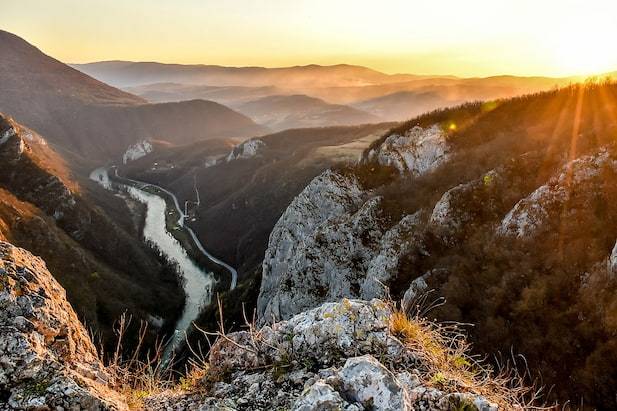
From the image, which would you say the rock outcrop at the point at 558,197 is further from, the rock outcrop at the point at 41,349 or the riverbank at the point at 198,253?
the riverbank at the point at 198,253

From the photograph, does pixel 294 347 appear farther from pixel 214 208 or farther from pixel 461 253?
pixel 214 208

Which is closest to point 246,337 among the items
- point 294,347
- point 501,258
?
point 294,347

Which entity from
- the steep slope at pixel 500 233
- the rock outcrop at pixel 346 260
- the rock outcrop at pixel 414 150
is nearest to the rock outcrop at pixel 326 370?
the steep slope at pixel 500 233

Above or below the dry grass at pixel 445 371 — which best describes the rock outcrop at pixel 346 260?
below

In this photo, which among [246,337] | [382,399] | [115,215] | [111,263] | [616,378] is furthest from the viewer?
[115,215]

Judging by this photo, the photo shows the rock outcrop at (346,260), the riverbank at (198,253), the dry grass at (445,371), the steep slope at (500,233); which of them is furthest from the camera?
the riverbank at (198,253)

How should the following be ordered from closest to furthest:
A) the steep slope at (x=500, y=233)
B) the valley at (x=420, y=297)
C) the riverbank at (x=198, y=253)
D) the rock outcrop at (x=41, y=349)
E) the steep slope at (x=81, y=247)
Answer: the rock outcrop at (x=41, y=349)
the valley at (x=420, y=297)
the steep slope at (x=500, y=233)
the steep slope at (x=81, y=247)
the riverbank at (x=198, y=253)
